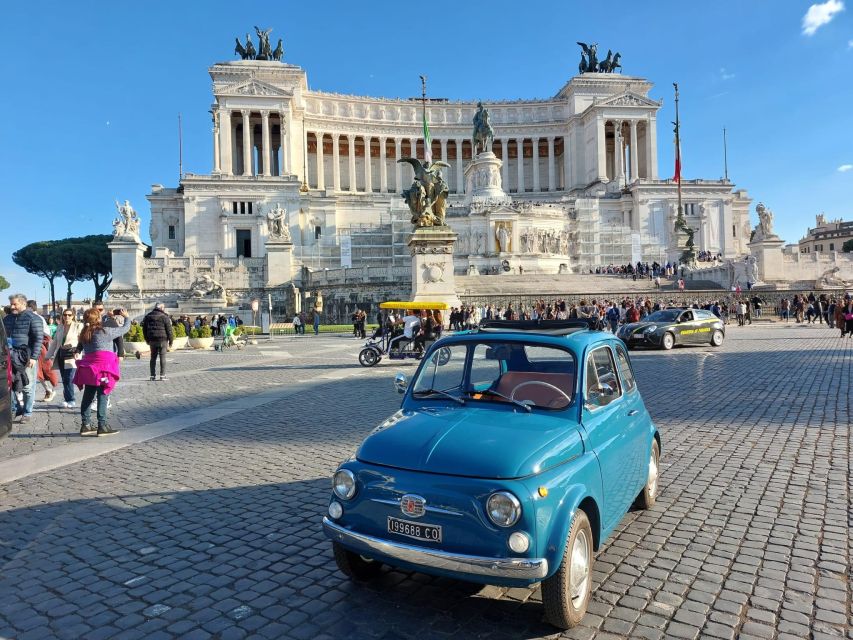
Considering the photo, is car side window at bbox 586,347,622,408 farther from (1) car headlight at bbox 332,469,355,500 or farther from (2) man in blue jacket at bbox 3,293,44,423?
(2) man in blue jacket at bbox 3,293,44,423

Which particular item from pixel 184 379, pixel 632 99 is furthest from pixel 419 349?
pixel 632 99

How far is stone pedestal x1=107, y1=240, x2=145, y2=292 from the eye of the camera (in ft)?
143

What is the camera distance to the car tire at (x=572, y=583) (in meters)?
3.27

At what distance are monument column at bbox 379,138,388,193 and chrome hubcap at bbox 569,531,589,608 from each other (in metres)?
82.7

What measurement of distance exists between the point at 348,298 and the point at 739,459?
1333 inches

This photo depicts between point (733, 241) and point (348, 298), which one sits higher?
point (733, 241)

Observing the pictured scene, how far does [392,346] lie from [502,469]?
15123mm

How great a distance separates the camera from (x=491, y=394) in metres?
4.33

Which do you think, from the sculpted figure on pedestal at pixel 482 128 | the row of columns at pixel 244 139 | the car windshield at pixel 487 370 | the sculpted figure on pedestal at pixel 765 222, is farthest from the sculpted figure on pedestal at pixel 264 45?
the car windshield at pixel 487 370

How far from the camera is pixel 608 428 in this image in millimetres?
4254

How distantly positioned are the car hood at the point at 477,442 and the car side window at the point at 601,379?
334 millimetres

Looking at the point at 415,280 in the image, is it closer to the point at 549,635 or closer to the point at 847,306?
the point at 847,306

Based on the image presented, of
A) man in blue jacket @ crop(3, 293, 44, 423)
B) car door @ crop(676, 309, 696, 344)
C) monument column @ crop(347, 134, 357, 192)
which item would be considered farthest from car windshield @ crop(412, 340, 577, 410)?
monument column @ crop(347, 134, 357, 192)

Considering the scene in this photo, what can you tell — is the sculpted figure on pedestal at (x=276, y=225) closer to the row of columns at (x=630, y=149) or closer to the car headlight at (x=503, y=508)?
the car headlight at (x=503, y=508)
